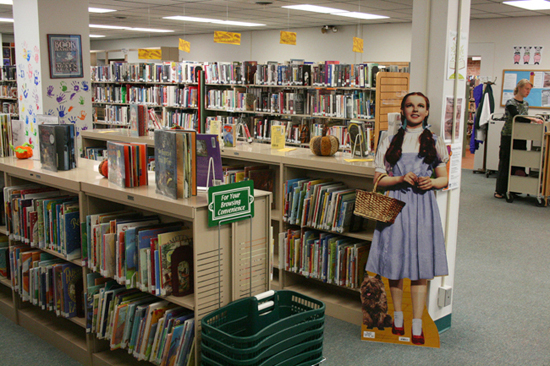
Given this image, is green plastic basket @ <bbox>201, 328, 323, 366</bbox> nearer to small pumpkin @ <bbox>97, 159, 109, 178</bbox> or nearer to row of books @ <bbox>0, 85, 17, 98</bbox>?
small pumpkin @ <bbox>97, 159, 109, 178</bbox>

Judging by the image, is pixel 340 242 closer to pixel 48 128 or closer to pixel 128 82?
pixel 48 128

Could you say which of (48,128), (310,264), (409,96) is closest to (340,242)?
(310,264)

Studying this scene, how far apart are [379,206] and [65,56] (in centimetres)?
394

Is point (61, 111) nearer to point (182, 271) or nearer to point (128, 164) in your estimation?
point (128, 164)

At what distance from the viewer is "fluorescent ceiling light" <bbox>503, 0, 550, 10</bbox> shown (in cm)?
804

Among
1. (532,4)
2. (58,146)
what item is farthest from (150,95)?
(532,4)

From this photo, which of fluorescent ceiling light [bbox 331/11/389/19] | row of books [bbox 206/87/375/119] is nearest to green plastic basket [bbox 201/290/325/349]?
row of books [bbox 206/87/375/119]

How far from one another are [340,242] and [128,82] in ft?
25.1

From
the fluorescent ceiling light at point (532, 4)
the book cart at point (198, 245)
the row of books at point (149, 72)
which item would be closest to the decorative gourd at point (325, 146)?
the book cart at point (198, 245)

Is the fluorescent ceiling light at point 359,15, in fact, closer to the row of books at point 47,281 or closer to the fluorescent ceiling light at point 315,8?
the fluorescent ceiling light at point 315,8

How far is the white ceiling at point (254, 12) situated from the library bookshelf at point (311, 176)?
538 cm

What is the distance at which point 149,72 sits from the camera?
9.58 metres

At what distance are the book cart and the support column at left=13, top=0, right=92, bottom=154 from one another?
7.90ft

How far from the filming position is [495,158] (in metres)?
9.70
